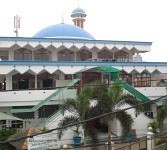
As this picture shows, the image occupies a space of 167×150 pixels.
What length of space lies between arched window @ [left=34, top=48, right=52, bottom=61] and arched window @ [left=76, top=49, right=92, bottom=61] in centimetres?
269

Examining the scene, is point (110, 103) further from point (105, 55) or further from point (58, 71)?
point (105, 55)

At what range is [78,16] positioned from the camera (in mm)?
37625

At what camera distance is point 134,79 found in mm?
26234

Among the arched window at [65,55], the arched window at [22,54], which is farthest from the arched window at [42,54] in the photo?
the arched window at [65,55]

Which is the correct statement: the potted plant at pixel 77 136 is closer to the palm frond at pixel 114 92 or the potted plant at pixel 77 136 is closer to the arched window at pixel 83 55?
the palm frond at pixel 114 92

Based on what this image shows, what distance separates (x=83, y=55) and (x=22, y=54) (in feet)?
18.2

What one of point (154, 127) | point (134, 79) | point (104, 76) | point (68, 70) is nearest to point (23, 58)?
point (68, 70)

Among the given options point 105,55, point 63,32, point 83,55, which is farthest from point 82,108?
point 63,32

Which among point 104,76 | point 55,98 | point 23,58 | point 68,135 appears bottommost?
point 68,135

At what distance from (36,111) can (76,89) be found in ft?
11.4

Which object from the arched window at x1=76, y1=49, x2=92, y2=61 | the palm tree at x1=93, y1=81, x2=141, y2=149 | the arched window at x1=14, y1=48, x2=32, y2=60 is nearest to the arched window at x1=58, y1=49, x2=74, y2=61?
the arched window at x1=76, y1=49, x2=92, y2=61

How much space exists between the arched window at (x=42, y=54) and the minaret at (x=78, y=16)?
11.8 metres

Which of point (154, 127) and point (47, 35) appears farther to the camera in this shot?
point (47, 35)

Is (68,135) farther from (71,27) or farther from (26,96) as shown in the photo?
(71,27)
